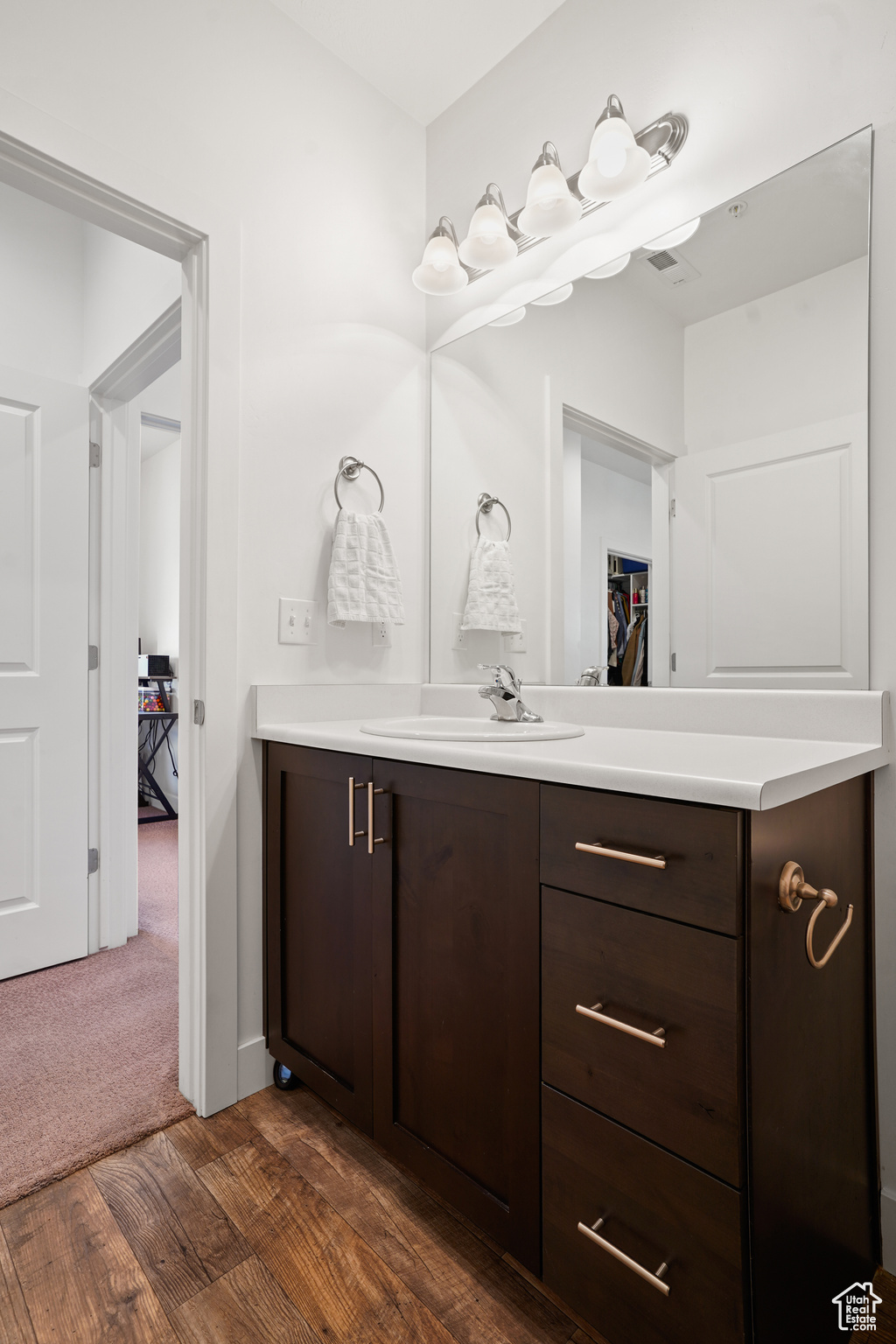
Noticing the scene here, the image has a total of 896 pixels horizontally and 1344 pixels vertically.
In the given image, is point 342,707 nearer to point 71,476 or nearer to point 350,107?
point 71,476

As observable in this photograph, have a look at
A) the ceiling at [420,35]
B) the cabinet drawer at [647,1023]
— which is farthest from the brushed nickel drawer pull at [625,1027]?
the ceiling at [420,35]

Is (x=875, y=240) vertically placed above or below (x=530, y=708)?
above

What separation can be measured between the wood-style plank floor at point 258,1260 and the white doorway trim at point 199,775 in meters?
0.18

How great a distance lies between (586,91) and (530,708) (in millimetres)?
1481

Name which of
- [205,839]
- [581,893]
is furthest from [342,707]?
[581,893]

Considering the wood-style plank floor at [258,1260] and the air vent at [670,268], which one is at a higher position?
the air vent at [670,268]

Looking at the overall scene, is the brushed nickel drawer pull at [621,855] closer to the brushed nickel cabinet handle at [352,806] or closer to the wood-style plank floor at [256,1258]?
the brushed nickel cabinet handle at [352,806]

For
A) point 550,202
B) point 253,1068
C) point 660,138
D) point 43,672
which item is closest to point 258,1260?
point 253,1068

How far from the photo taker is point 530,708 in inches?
67.1

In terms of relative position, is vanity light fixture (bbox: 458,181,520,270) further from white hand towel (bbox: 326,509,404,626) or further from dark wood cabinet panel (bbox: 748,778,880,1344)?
dark wood cabinet panel (bbox: 748,778,880,1344)

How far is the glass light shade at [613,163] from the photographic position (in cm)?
141

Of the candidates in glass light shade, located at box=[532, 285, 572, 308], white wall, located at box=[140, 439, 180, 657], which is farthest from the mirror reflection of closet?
white wall, located at box=[140, 439, 180, 657]

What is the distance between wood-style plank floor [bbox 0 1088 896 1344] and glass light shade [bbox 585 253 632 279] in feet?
6.40

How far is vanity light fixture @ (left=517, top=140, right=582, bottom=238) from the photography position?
5.05 ft
